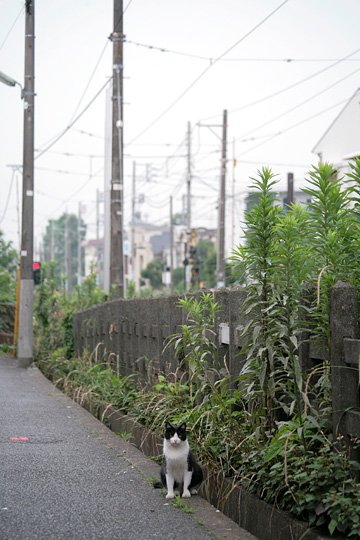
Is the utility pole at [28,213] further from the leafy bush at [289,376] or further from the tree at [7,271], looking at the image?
the leafy bush at [289,376]

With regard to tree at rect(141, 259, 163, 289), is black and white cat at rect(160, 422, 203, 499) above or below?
below

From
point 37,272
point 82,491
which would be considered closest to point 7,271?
point 37,272

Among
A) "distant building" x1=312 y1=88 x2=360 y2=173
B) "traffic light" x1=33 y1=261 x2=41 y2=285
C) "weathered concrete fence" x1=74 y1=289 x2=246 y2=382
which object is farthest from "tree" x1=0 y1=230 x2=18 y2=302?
"distant building" x1=312 y1=88 x2=360 y2=173

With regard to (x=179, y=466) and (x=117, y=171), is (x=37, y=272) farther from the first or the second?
(x=179, y=466)

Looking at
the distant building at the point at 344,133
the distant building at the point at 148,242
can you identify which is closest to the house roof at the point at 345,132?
the distant building at the point at 344,133

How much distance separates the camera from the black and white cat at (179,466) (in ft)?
24.4

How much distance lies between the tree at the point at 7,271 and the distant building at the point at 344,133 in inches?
643

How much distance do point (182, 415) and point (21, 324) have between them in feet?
47.3

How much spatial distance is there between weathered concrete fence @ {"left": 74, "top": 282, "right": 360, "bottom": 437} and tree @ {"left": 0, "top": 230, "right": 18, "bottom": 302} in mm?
10666

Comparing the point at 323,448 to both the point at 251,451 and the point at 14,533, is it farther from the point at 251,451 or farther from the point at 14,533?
the point at 14,533

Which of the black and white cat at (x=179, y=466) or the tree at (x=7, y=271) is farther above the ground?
the tree at (x=7, y=271)

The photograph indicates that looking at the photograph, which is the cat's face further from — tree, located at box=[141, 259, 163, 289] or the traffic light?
tree, located at box=[141, 259, 163, 289]

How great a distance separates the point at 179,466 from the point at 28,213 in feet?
53.5

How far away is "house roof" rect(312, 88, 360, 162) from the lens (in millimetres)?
45031
